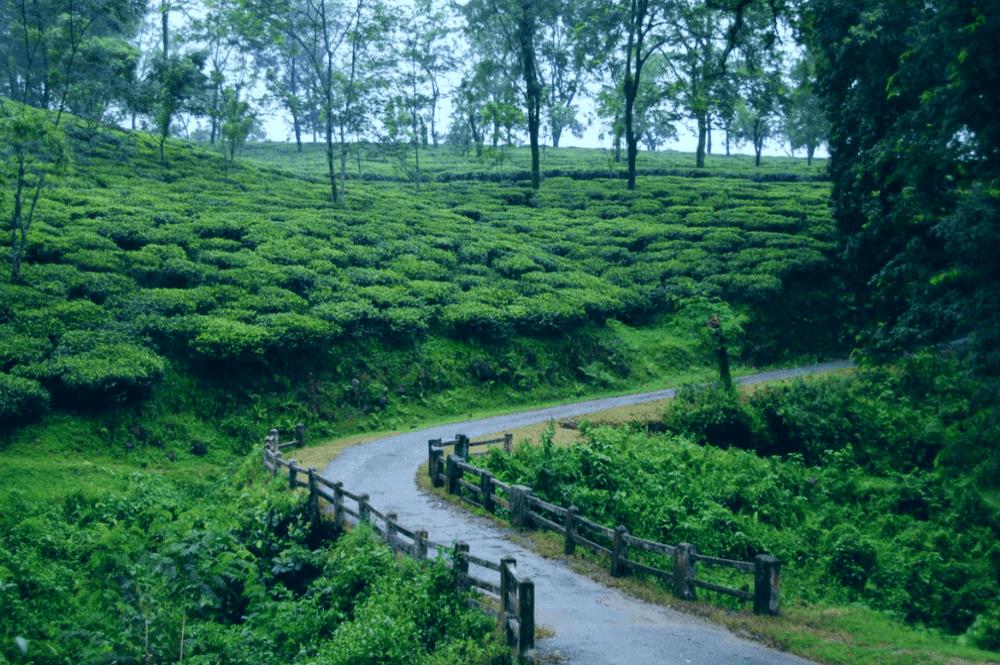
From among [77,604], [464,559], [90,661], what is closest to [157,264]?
[77,604]

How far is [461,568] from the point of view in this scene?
1259cm

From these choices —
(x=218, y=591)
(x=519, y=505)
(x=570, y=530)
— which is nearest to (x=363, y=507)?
(x=218, y=591)

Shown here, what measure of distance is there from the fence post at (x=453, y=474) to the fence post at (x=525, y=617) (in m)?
8.65

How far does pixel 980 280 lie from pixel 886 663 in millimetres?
7177

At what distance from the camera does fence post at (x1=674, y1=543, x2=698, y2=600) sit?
13.3 m

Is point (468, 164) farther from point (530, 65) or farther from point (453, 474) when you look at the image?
point (453, 474)

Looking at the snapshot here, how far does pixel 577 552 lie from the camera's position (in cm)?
1571

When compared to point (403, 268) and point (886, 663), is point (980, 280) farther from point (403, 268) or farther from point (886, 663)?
point (403, 268)

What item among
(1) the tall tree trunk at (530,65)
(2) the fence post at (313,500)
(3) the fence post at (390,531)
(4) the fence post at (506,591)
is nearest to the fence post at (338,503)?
(2) the fence post at (313,500)

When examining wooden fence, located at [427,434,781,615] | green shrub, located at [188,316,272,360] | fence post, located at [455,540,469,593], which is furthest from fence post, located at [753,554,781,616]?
green shrub, located at [188,316,272,360]

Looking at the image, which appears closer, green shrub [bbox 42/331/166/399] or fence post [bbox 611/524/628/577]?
fence post [bbox 611/524/628/577]

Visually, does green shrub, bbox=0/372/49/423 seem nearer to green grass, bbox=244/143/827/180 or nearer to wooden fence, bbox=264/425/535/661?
wooden fence, bbox=264/425/535/661

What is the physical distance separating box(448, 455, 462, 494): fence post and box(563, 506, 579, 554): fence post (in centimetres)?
471

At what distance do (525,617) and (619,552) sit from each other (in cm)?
365
